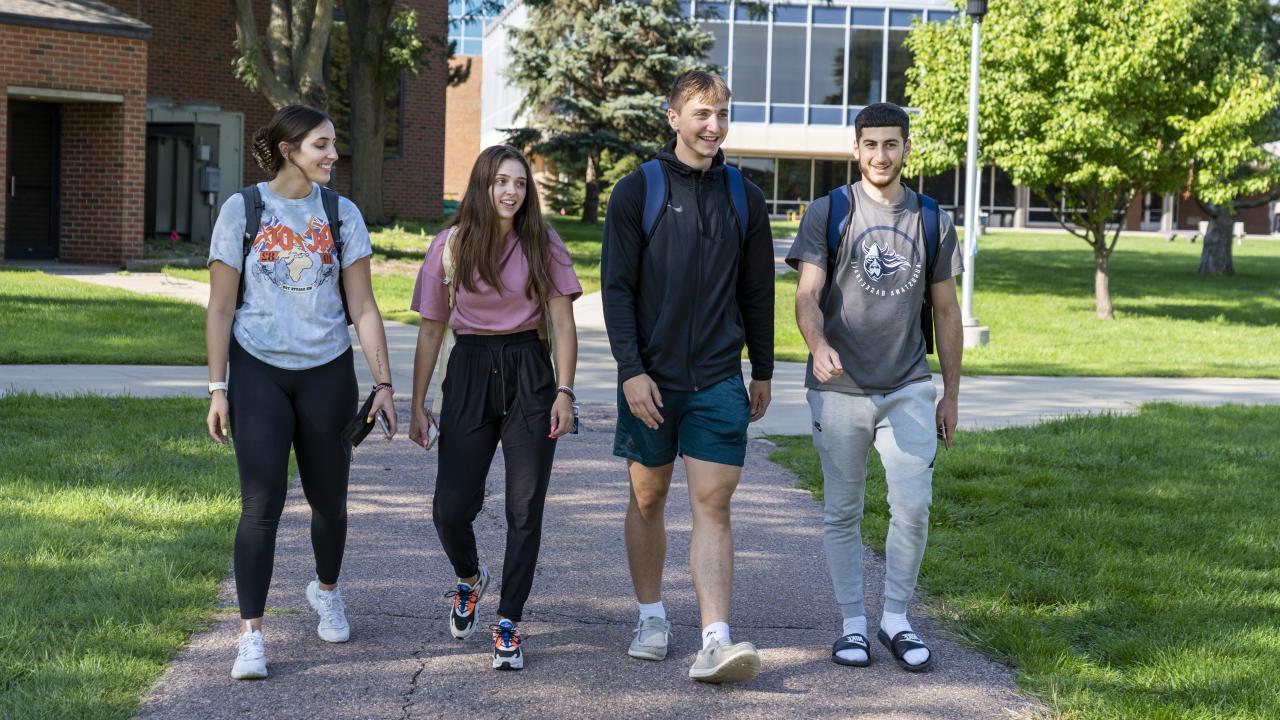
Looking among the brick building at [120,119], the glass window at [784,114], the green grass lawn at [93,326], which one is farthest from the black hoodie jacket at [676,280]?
the glass window at [784,114]

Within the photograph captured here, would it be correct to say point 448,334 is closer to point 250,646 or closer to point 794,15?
point 250,646

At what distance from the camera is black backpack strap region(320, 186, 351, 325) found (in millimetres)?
4559

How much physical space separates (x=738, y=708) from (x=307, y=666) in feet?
4.53

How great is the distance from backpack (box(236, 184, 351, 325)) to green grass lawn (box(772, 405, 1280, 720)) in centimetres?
259

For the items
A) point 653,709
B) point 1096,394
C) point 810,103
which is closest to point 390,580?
point 653,709

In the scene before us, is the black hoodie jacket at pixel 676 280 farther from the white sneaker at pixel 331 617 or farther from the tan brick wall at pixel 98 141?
the tan brick wall at pixel 98 141

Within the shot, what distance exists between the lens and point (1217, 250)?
3284 centimetres

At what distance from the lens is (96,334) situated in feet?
41.8

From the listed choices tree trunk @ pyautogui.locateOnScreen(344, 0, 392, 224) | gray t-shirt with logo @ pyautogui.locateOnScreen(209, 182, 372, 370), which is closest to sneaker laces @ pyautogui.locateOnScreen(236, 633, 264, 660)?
gray t-shirt with logo @ pyautogui.locateOnScreen(209, 182, 372, 370)

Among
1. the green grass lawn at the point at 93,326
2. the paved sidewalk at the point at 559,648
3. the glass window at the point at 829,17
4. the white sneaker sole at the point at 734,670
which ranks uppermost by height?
the glass window at the point at 829,17

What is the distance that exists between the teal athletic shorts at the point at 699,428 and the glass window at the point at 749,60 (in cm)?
4695

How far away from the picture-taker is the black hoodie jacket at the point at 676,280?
4.41m

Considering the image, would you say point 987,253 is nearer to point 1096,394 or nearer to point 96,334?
point 1096,394

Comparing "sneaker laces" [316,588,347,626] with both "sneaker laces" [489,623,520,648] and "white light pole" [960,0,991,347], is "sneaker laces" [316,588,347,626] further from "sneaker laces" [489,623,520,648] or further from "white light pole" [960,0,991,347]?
"white light pole" [960,0,991,347]
